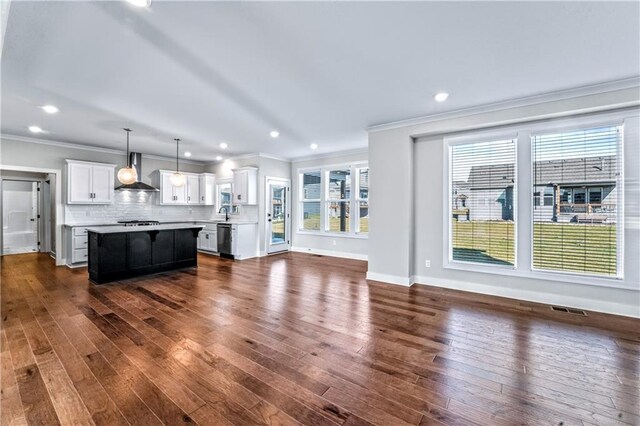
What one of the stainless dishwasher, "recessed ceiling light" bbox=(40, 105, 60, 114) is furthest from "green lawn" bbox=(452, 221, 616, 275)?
"recessed ceiling light" bbox=(40, 105, 60, 114)

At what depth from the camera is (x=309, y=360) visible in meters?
2.32

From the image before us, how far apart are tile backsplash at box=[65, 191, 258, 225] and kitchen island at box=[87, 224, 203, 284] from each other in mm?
1596

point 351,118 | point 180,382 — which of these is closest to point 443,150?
point 351,118

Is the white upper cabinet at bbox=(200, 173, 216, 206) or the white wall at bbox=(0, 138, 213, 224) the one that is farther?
the white upper cabinet at bbox=(200, 173, 216, 206)

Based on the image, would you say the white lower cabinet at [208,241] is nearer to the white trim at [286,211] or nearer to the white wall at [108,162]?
the white wall at [108,162]

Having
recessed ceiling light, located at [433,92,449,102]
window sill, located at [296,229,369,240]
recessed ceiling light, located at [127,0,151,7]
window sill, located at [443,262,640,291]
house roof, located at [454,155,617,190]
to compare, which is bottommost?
window sill, located at [443,262,640,291]

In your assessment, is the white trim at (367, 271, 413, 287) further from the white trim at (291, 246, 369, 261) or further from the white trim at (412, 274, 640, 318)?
the white trim at (291, 246, 369, 261)

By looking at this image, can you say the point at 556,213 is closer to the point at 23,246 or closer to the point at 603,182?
the point at 603,182

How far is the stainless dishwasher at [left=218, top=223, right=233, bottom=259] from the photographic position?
22.2 feet

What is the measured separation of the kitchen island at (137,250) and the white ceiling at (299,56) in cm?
193

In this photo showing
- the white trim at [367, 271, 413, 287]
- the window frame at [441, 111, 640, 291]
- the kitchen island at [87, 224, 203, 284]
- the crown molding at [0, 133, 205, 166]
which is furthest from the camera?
the crown molding at [0, 133, 205, 166]

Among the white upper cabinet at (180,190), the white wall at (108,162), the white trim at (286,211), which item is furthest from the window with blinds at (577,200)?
the white wall at (108,162)

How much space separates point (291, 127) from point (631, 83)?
4.39 metres

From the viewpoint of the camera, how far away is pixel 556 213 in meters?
3.66
